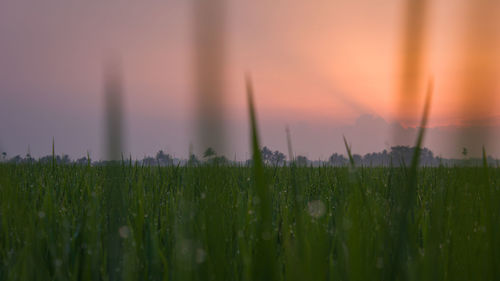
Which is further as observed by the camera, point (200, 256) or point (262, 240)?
point (200, 256)

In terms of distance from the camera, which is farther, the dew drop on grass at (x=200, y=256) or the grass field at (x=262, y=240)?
the dew drop on grass at (x=200, y=256)

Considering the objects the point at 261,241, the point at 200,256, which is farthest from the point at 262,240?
the point at 200,256

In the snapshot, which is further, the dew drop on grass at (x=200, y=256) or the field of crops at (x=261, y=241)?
the dew drop on grass at (x=200, y=256)

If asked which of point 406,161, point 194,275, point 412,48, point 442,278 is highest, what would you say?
point 412,48

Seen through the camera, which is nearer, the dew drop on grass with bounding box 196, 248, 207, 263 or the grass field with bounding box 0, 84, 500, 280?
the grass field with bounding box 0, 84, 500, 280

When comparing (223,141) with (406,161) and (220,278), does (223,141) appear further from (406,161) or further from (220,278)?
(220,278)

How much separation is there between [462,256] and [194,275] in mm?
721

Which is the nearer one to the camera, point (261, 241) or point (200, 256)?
point (261, 241)

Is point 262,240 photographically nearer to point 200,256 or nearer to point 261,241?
point 261,241

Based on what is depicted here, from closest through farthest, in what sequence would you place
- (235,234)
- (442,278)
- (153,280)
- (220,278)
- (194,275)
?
(220,278), (194,275), (442,278), (153,280), (235,234)

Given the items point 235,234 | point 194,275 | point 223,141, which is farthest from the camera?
point 235,234

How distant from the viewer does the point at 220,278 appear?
757mm

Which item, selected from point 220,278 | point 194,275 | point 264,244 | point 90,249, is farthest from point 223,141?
point 90,249

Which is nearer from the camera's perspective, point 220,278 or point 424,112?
point 424,112
